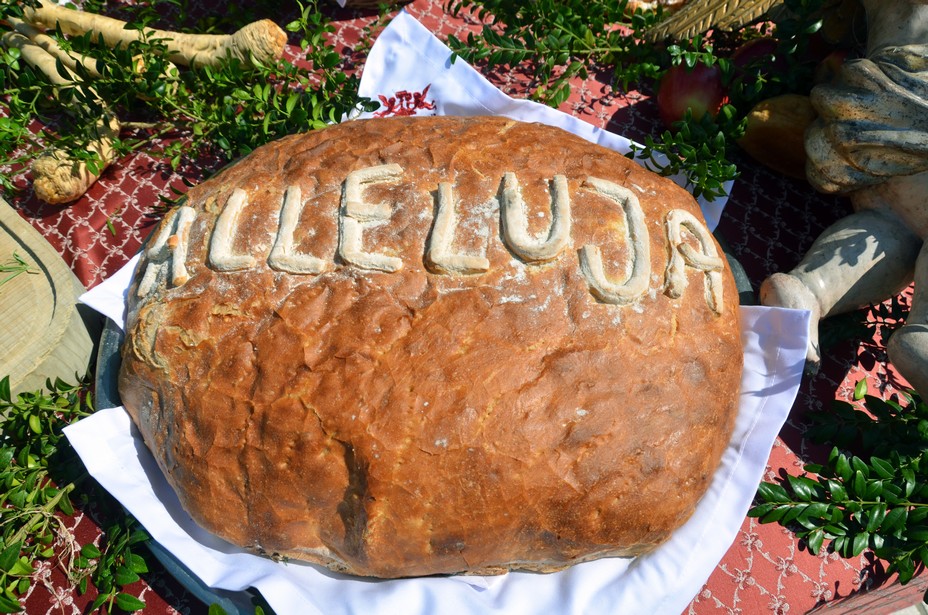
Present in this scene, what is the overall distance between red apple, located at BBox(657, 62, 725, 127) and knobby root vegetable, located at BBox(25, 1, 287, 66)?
147 centimetres

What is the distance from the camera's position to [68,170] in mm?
2117

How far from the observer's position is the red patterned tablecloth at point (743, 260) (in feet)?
5.37

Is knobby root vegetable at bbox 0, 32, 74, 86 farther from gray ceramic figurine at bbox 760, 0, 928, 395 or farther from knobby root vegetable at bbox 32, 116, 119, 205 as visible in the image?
gray ceramic figurine at bbox 760, 0, 928, 395

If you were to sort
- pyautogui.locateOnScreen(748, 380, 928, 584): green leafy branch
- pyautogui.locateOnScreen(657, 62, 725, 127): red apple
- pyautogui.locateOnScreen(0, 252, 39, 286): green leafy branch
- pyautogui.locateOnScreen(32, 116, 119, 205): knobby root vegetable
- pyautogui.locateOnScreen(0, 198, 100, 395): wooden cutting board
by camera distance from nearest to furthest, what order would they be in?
1. pyautogui.locateOnScreen(748, 380, 928, 584): green leafy branch
2. pyautogui.locateOnScreen(0, 198, 100, 395): wooden cutting board
3. pyautogui.locateOnScreen(0, 252, 39, 286): green leafy branch
4. pyautogui.locateOnScreen(32, 116, 119, 205): knobby root vegetable
5. pyautogui.locateOnScreen(657, 62, 725, 127): red apple

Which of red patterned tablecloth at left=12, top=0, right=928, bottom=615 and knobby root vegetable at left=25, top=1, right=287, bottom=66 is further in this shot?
knobby root vegetable at left=25, top=1, right=287, bottom=66

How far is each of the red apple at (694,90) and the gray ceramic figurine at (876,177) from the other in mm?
407

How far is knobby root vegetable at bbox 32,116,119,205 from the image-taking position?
210 cm

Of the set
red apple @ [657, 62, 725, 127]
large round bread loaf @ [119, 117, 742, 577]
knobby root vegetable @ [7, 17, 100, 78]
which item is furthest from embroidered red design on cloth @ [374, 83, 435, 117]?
knobby root vegetable @ [7, 17, 100, 78]

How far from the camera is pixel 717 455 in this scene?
1.52 m

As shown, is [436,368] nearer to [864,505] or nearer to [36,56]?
[864,505]

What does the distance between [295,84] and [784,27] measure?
1847 mm

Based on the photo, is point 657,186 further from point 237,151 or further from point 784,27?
point 237,151

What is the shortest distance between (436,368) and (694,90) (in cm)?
159

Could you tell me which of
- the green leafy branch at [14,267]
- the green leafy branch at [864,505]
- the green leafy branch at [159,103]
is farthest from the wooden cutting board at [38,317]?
the green leafy branch at [864,505]
